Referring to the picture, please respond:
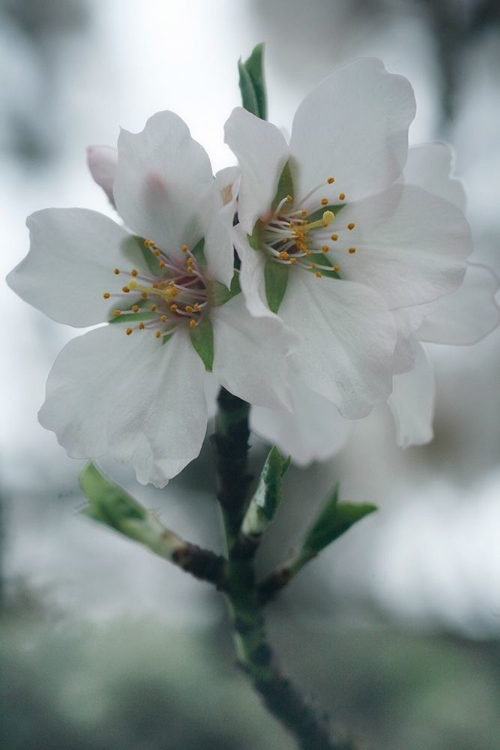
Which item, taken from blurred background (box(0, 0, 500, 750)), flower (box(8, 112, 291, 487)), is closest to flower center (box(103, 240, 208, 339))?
flower (box(8, 112, 291, 487))

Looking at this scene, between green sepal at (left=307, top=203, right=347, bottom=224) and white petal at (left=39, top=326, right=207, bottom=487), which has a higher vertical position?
green sepal at (left=307, top=203, right=347, bottom=224)

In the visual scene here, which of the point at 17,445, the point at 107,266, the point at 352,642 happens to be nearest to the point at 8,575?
the point at 17,445

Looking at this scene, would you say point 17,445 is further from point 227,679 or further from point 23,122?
point 23,122

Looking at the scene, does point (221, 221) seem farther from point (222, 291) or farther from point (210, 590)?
point (210, 590)

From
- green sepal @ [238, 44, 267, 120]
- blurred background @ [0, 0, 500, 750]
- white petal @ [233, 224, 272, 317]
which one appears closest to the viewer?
white petal @ [233, 224, 272, 317]

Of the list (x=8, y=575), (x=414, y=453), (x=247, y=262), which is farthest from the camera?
(x=414, y=453)

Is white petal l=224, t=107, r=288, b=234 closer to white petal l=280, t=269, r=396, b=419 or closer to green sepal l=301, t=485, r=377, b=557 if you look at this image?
white petal l=280, t=269, r=396, b=419
